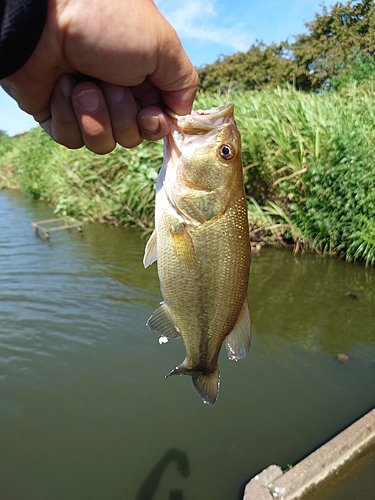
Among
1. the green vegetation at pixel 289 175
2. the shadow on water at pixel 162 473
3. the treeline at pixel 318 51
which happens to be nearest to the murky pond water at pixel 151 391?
the shadow on water at pixel 162 473

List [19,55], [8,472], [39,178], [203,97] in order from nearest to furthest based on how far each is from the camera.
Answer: [19,55], [8,472], [203,97], [39,178]

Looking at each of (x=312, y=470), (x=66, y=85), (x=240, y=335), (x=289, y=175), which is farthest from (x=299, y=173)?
(x=66, y=85)

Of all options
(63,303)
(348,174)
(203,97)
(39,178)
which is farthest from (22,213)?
(348,174)

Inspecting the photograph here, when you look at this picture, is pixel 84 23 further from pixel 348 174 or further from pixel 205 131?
pixel 348 174

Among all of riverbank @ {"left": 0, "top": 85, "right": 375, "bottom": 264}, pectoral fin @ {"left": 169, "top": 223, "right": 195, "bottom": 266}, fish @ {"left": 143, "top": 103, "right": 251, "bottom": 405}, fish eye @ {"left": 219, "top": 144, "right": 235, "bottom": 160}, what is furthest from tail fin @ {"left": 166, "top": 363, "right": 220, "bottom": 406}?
riverbank @ {"left": 0, "top": 85, "right": 375, "bottom": 264}

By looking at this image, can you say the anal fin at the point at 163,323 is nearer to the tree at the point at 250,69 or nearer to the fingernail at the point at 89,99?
the fingernail at the point at 89,99

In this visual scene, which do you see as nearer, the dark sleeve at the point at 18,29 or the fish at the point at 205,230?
the dark sleeve at the point at 18,29
